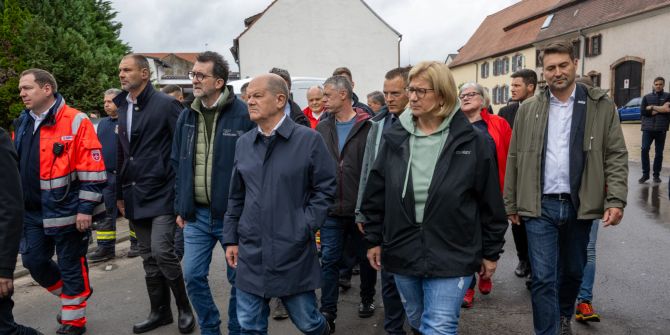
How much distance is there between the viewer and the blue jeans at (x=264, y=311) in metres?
3.06

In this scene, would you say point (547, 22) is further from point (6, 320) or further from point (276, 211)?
point (6, 320)

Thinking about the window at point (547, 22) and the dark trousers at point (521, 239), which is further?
the window at point (547, 22)

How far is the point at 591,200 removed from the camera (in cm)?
345

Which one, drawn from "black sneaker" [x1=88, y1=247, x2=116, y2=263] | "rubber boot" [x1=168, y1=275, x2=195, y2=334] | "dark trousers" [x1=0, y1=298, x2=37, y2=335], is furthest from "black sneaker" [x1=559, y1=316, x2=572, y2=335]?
"black sneaker" [x1=88, y1=247, x2=116, y2=263]

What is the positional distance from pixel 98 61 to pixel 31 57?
2.52 m

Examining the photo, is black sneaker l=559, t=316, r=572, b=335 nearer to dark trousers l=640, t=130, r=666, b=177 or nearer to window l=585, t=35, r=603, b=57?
dark trousers l=640, t=130, r=666, b=177

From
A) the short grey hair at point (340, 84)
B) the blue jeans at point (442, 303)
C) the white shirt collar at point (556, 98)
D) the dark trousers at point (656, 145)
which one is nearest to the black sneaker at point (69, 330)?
the short grey hair at point (340, 84)

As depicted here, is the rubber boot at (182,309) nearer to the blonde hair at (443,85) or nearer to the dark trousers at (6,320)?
the dark trousers at (6,320)

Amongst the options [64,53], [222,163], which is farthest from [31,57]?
[222,163]

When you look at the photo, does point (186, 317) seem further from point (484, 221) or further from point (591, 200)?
point (591, 200)

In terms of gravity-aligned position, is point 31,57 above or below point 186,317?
above

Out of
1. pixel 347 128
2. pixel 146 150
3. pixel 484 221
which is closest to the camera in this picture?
pixel 484 221

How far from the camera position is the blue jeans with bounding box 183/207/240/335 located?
3.80 metres

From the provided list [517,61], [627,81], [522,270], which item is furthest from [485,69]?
[522,270]
